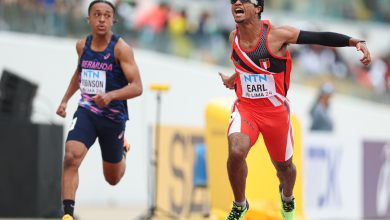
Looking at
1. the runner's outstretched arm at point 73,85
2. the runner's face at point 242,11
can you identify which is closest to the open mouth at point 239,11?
the runner's face at point 242,11

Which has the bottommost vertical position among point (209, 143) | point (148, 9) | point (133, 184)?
point (133, 184)

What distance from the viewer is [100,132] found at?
6.47m

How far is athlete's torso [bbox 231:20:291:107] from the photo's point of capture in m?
5.73

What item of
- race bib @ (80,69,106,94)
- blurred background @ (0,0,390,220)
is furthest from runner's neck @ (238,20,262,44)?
blurred background @ (0,0,390,220)

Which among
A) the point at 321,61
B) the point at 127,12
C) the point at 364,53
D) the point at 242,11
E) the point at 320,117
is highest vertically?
the point at 127,12

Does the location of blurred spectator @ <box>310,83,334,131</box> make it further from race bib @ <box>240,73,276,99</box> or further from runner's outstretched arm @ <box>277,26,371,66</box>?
runner's outstretched arm @ <box>277,26,371,66</box>

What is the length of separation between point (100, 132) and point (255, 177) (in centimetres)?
270

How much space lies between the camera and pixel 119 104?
654 centimetres

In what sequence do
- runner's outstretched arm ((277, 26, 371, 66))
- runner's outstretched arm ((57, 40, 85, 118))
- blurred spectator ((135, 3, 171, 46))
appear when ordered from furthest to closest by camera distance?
blurred spectator ((135, 3, 171, 46)) < runner's outstretched arm ((57, 40, 85, 118)) < runner's outstretched arm ((277, 26, 371, 66))

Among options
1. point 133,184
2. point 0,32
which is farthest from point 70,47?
point 133,184

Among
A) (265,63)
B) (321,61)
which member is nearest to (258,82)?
(265,63)

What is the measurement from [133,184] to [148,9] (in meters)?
5.13

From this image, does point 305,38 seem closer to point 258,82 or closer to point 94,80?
point 258,82

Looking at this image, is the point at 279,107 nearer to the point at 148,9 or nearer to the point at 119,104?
the point at 119,104
